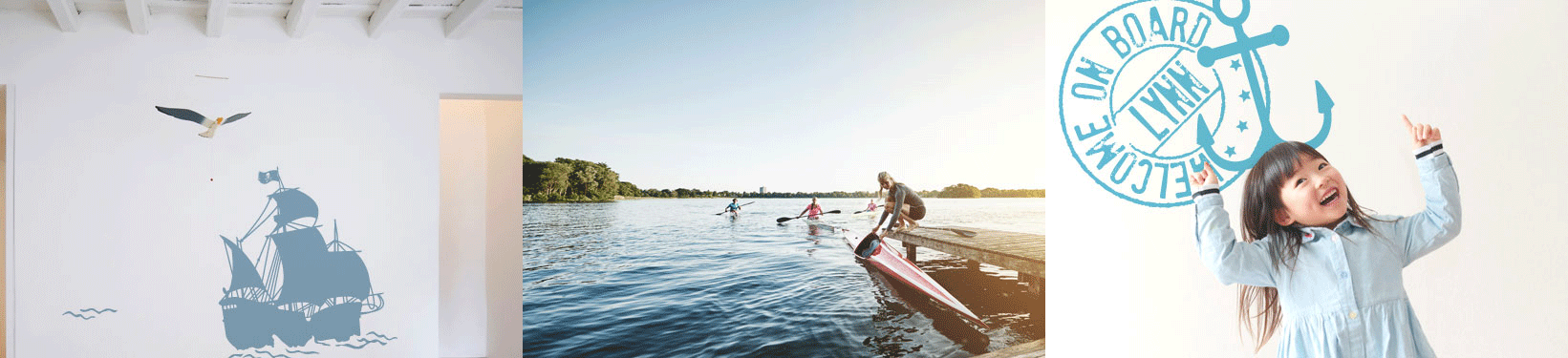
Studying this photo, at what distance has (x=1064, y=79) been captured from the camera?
2889mm

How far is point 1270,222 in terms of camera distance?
2.18 m

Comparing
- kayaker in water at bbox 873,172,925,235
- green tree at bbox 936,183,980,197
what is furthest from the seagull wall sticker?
green tree at bbox 936,183,980,197

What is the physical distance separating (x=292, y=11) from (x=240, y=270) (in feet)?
4.46

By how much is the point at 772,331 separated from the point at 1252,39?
2081mm

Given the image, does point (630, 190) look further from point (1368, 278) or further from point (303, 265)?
point (1368, 278)

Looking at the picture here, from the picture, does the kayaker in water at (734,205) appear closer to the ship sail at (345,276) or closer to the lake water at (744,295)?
the lake water at (744,295)

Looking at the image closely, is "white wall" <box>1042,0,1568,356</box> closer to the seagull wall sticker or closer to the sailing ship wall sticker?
the sailing ship wall sticker

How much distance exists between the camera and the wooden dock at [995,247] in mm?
3260

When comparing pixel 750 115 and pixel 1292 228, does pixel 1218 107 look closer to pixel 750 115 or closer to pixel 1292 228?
pixel 1292 228

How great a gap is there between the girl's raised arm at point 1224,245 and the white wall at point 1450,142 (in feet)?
0.70

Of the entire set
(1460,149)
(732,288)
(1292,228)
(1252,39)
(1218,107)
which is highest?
(1252,39)

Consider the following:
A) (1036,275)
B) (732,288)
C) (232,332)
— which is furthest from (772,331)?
(232,332)

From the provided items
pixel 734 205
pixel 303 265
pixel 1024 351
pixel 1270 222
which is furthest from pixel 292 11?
pixel 1270 222

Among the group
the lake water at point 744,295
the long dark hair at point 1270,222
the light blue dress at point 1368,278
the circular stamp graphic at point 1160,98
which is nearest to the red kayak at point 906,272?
the lake water at point 744,295
